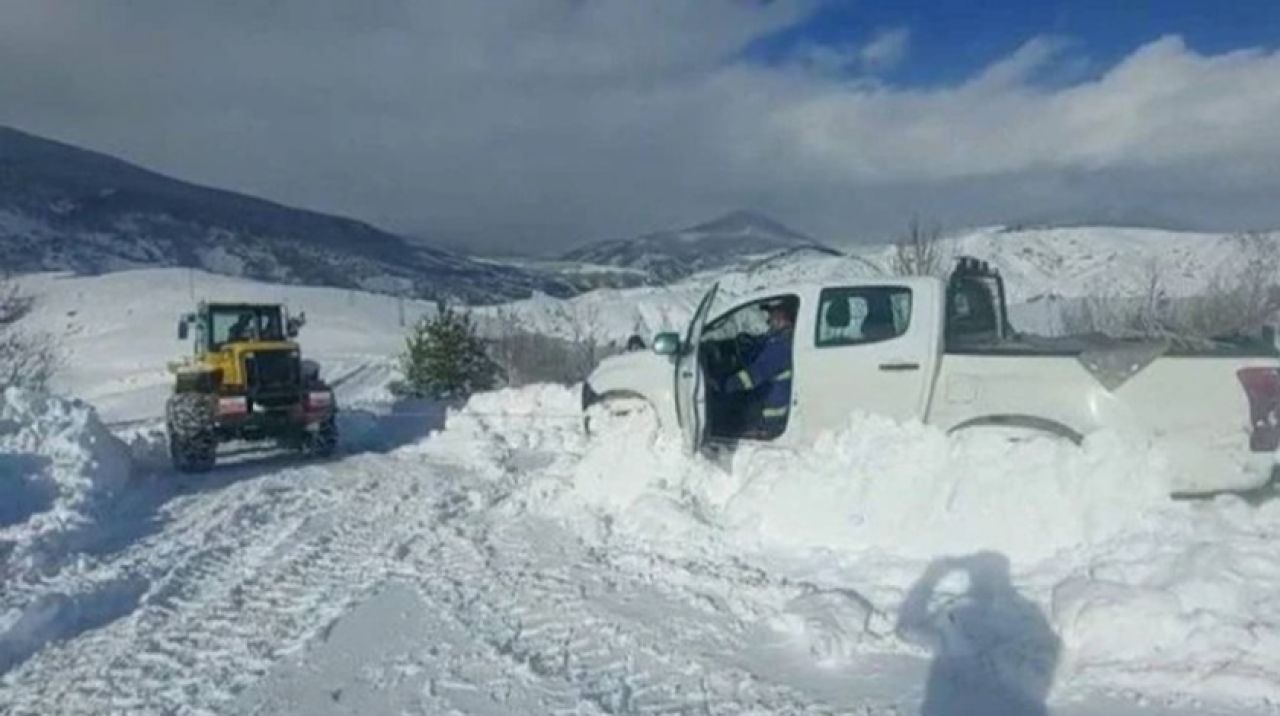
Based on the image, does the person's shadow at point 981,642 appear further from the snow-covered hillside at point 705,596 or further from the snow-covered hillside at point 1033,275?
the snow-covered hillside at point 1033,275

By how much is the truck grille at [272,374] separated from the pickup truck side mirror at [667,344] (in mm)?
7357

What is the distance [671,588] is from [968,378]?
261 centimetres

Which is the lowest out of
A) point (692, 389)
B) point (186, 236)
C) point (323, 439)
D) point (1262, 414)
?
point (323, 439)

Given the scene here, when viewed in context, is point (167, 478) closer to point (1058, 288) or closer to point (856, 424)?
point (856, 424)

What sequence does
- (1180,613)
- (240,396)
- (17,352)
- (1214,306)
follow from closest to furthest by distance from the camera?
1. (1180,613)
2. (240,396)
3. (1214,306)
4. (17,352)

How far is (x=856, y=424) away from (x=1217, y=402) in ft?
7.75

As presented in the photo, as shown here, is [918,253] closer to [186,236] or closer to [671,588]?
[671,588]

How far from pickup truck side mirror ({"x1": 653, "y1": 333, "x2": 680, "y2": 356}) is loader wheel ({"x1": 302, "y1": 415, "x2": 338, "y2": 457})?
720 cm

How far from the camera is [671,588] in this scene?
7.02 meters

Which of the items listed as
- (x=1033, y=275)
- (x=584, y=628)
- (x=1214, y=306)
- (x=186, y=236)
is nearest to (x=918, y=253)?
(x=1214, y=306)

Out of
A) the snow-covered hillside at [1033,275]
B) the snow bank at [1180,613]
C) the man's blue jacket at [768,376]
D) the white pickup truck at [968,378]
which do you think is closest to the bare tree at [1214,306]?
the snow-covered hillside at [1033,275]

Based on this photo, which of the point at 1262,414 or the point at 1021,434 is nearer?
the point at 1262,414

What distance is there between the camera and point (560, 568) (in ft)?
25.2

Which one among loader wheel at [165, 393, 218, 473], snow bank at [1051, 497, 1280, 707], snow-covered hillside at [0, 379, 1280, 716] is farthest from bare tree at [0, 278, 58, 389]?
snow bank at [1051, 497, 1280, 707]
